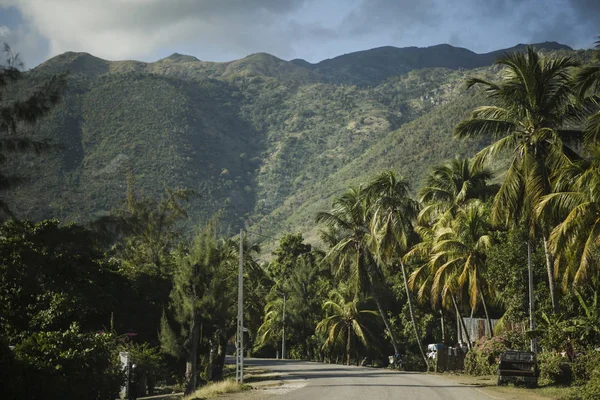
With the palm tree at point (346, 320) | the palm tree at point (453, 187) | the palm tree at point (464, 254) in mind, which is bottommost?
the palm tree at point (346, 320)

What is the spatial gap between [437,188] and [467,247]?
→ 9.24 m

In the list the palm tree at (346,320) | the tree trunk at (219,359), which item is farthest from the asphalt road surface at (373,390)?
the palm tree at (346,320)

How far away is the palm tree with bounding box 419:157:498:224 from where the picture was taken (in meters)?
44.2

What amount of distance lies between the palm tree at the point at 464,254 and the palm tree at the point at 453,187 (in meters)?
3.79

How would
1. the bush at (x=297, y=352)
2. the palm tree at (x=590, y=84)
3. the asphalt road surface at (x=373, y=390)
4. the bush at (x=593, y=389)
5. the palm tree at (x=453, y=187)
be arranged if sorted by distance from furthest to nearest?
1. the bush at (x=297, y=352)
2. the palm tree at (x=453, y=187)
3. the asphalt road surface at (x=373, y=390)
4. the palm tree at (x=590, y=84)
5. the bush at (x=593, y=389)

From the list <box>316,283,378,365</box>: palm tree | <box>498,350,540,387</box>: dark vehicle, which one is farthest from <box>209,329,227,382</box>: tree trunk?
<box>498,350,540,387</box>: dark vehicle

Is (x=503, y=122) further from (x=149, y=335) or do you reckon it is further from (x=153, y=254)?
(x=153, y=254)

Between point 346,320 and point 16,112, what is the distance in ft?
145

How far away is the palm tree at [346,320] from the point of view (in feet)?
182

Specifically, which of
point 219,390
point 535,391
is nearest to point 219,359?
point 219,390

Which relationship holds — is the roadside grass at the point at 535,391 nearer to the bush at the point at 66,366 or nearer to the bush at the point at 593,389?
the bush at the point at 593,389

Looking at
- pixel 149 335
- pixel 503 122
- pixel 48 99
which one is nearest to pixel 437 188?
pixel 503 122

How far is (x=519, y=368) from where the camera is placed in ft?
83.9

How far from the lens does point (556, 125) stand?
A: 27.3 metres
